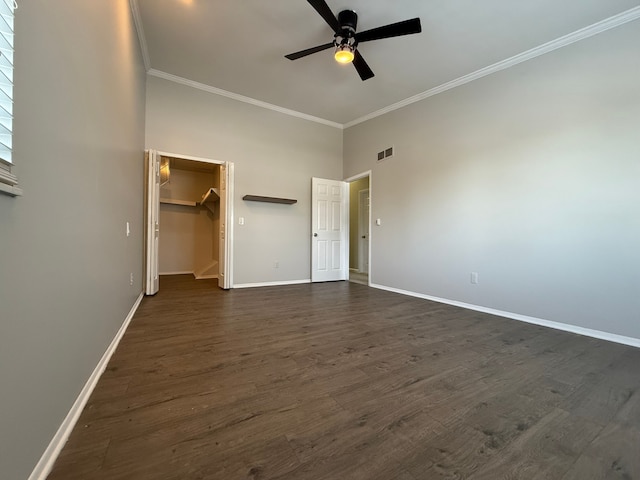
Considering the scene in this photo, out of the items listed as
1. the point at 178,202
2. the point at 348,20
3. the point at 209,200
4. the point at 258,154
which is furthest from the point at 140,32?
the point at 178,202

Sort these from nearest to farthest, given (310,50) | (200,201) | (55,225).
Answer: (55,225) < (310,50) < (200,201)

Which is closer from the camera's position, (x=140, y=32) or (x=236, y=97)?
(x=140, y=32)

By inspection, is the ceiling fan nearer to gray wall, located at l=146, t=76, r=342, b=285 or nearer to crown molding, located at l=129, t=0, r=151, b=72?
crown molding, located at l=129, t=0, r=151, b=72

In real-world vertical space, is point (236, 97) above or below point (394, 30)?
above

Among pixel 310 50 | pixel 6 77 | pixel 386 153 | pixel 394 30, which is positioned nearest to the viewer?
pixel 6 77

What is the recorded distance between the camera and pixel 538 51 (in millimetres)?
3111

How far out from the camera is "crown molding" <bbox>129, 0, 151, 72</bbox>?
110 inches

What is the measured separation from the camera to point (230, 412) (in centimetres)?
139

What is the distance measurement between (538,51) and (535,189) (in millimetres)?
1615

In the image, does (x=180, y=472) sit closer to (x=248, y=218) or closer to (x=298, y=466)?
(x=298, y=466)

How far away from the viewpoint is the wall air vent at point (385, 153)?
479 cm

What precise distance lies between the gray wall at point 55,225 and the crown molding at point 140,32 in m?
1.00

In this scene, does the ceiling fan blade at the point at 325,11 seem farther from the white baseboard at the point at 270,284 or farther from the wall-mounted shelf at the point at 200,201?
the wall-mounted shelf at the point at 200,201

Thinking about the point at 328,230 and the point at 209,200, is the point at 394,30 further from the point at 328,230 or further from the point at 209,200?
the point at 209,200
